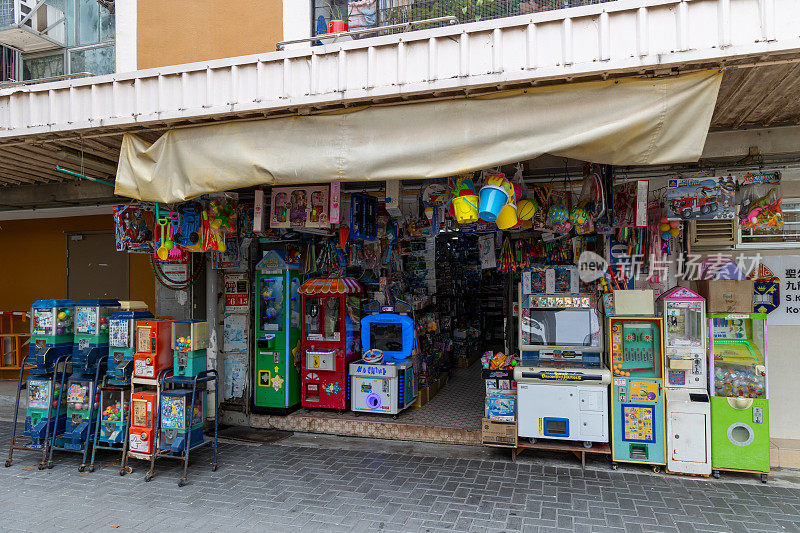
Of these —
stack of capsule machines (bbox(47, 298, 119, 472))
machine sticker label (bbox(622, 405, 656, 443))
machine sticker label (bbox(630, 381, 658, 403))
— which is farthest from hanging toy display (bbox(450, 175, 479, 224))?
stack of capsule machines (bbox(47, 298, 119, 472))

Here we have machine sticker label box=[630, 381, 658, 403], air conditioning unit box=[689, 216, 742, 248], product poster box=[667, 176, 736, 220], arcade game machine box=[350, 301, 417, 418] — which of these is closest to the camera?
product poster box=[667, 176, 736, 220]

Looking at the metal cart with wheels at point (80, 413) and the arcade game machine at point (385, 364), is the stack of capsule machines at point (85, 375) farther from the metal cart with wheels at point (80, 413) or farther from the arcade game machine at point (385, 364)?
the arcade game machine at point (385, 364)

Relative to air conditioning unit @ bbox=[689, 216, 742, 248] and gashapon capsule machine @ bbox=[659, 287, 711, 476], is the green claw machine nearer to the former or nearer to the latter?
gashapon capsule machine @ bbox=[659, 287, 711, 476]

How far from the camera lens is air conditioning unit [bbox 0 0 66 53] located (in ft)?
24.7

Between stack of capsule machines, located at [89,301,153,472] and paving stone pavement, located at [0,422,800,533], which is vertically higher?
stack of capsule machines, located at [89,301,153,472]

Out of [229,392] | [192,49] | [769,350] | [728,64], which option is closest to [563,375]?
[769,350]

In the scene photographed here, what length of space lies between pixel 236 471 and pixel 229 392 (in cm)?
205

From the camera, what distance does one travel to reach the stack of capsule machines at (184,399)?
5707 millimetres

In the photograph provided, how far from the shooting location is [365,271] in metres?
8.20

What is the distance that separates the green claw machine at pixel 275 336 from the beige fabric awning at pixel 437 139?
Answer: 8.97 feet

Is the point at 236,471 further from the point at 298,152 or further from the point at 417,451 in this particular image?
the point at 298,152

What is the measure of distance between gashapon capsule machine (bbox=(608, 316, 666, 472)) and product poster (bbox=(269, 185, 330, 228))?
354cm

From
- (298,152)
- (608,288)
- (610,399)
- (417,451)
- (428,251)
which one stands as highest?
(298,152)

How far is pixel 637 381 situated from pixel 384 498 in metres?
3.03
